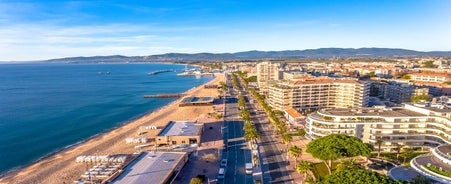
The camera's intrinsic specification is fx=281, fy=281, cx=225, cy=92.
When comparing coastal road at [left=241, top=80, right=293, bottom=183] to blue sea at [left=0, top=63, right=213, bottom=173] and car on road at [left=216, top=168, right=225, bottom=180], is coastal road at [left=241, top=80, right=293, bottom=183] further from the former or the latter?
blue sea at [left=0, top=63, right=213, bottom=173]

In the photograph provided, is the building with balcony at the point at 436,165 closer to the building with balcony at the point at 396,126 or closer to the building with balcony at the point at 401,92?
the building with balcony at the point at 396,126

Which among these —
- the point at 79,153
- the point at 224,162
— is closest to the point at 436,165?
the point at 224,162

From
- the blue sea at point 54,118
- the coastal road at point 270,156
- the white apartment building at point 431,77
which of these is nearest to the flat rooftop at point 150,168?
the coastal road at point 270,156

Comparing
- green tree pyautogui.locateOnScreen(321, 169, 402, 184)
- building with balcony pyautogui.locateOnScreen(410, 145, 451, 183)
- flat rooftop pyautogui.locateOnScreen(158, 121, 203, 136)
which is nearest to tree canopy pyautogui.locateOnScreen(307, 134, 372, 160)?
building with balcony pyautogui.locateOnScreen(410, 145, 451, 183)

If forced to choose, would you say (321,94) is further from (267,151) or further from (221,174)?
(221,174)

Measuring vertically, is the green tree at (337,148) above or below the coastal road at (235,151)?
above

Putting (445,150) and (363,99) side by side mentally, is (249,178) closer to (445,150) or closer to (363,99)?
(445,150)
